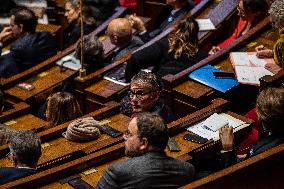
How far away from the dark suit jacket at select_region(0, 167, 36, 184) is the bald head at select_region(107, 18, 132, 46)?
1394 mm

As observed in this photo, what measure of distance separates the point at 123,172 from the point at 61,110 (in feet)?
2.98

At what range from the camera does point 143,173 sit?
2.24 metres

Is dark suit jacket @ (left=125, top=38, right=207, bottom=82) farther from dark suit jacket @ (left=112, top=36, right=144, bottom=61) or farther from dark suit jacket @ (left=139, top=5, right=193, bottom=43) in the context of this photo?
dark suit jacket @ (left=139, top=5, right=193, bottom=43)

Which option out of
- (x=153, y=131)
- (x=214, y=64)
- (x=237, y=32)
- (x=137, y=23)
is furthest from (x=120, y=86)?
(x=153, y=131)

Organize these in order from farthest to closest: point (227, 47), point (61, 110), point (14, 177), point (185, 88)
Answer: point (227, 47), point (185, 88), point (61, 110), point (14, 177)

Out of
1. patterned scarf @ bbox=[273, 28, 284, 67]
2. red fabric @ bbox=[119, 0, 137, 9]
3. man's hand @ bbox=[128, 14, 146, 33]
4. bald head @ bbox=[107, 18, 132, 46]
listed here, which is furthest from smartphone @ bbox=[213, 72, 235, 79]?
red fabric @ bbox=[119, 0, 137, 9]

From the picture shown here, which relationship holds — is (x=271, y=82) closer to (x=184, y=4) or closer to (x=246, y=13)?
(x=246, y=13)

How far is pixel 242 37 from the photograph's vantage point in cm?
366

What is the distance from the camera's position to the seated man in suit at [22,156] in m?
2.46

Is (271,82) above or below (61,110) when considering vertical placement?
above

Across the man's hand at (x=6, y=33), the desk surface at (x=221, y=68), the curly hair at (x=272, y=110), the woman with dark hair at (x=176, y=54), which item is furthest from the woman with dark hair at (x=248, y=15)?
the man's hand at (x=6, y=33)

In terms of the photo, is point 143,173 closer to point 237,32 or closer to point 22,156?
point 22,156

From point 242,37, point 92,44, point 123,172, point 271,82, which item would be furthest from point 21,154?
point 242,37

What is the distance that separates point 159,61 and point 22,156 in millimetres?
1335
